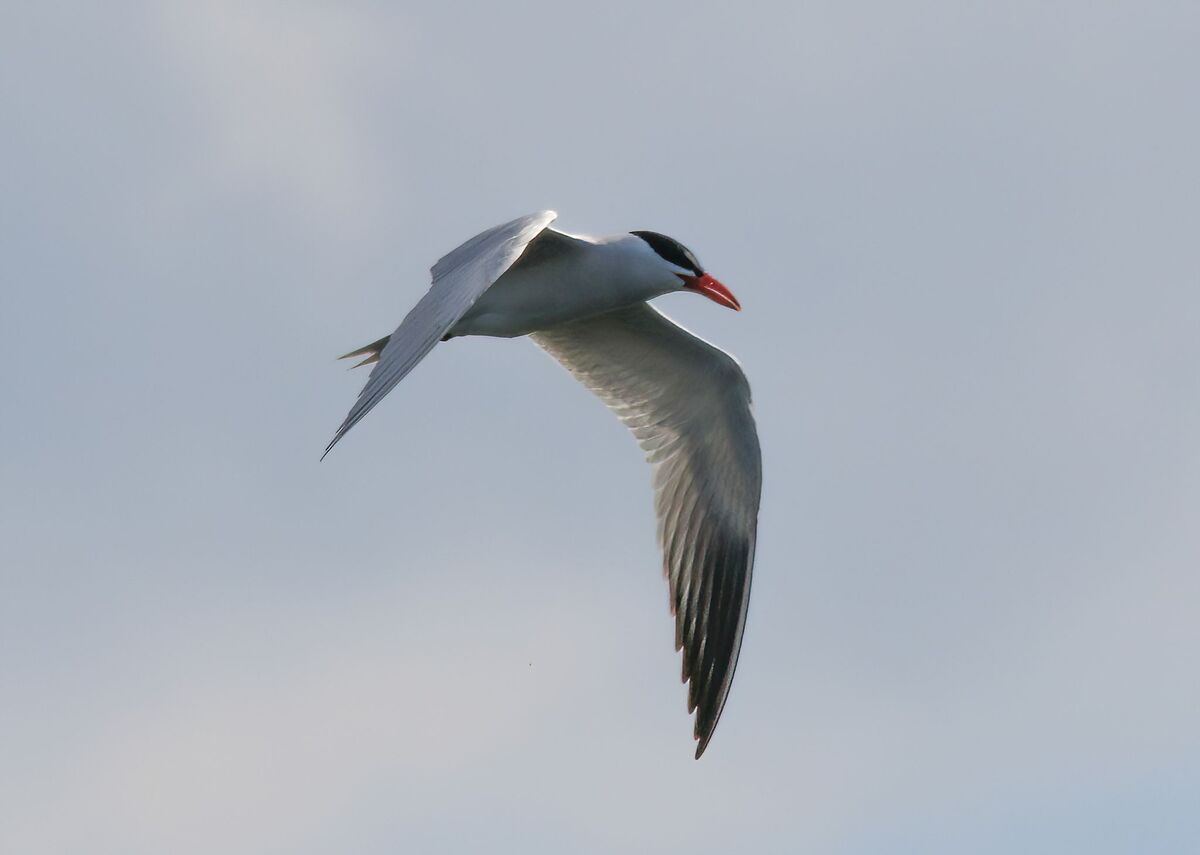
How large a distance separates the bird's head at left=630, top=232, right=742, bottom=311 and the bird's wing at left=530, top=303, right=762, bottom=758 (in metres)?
0.95

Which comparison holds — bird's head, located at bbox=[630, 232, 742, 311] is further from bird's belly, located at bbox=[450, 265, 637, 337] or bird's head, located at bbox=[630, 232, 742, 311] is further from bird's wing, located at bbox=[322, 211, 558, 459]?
bird's wing, located at bbox=[322, 211, 558, 459]

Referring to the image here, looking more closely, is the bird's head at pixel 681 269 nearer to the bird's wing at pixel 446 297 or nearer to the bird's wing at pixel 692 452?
the bird's wing at pixel 692 452

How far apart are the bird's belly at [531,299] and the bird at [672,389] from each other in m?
0.01

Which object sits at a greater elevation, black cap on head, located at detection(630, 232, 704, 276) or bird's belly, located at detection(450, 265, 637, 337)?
black cap on head, located at detection(630, 232, 704, 276)

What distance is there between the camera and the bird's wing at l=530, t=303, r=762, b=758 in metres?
15.6

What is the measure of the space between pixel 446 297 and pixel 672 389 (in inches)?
180

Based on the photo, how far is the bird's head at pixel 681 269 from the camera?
14352mm

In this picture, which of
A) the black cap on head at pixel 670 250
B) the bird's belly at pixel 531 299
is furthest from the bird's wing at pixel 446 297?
the black cap on head at pixel 670 250

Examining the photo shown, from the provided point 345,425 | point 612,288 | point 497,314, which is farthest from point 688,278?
point 345,425

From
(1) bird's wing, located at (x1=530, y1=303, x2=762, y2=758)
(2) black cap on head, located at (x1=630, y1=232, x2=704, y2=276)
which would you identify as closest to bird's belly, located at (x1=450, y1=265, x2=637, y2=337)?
(2) black cap on head, located at (x1=630, y1=232, x2=704, y2=276)

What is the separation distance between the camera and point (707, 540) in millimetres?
16000

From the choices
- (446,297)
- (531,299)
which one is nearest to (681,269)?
(531,299)

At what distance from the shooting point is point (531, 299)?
14.2 metres

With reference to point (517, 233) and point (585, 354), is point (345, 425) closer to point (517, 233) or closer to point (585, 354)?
point (517, 233)
